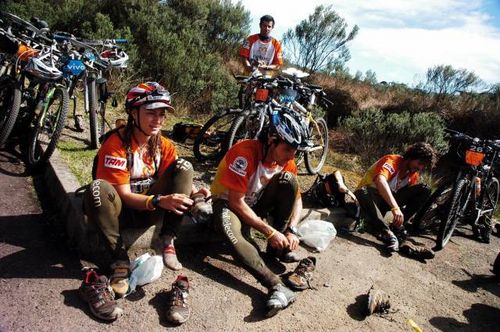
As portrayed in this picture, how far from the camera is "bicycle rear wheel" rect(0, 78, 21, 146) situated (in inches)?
159

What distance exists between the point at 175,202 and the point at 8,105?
2646mm

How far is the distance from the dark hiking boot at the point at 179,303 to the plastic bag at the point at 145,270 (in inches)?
7.0

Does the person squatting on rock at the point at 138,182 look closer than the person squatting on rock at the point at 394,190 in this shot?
Yes

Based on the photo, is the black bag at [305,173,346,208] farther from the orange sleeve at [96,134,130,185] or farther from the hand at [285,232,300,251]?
the orange sleeve at [96,134,130,185]

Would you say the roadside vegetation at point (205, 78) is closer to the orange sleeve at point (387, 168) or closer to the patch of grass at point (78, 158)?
the patch of grass at point (78, 158)

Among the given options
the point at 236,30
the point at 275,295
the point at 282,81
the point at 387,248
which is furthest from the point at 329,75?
the point at 275,295

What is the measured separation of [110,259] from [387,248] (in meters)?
3.03

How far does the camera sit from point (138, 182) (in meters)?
3.11

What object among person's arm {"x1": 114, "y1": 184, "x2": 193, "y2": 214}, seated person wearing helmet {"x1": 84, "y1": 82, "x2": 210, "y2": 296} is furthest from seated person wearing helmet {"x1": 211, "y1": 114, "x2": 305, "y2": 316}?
person's arm {"x1": 114, "y1": 184, "x2": 193, "y2": 214}

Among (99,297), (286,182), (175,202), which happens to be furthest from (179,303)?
(286,182)

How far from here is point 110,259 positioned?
286 cm

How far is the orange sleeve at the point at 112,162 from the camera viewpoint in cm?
284

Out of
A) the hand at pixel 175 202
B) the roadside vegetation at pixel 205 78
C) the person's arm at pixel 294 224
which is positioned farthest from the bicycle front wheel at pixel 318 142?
the hand at pixel 175 202

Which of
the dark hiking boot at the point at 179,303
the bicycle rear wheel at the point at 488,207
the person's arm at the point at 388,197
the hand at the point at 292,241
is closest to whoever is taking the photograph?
the dark hiking boot at the point at 179,303
